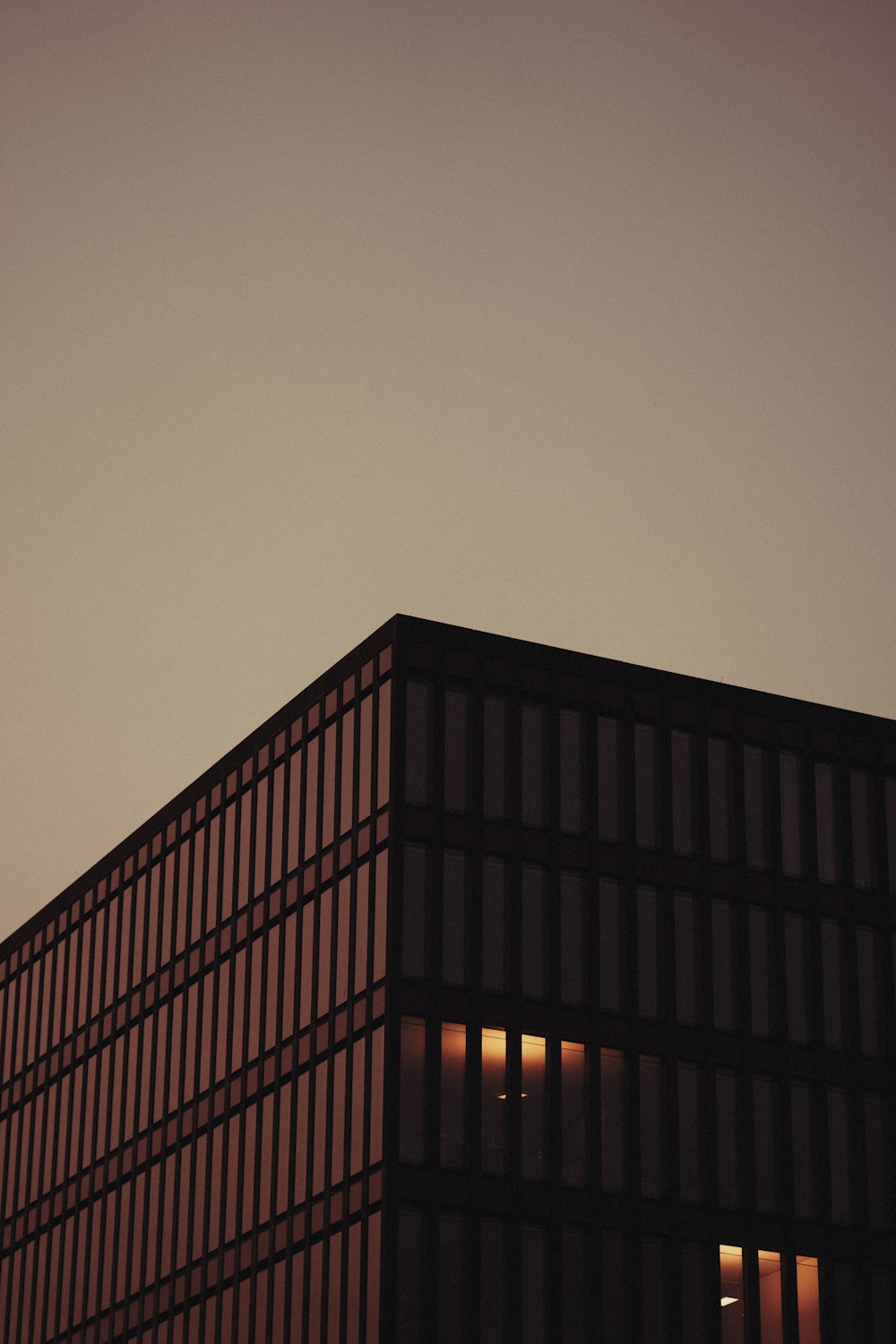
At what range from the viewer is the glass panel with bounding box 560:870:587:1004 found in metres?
71.3

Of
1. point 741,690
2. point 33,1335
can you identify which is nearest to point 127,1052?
point 33,1335

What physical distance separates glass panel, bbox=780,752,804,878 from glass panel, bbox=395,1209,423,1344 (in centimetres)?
1931

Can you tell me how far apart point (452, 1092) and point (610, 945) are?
790 centimetres

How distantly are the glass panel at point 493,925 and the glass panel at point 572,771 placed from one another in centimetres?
321

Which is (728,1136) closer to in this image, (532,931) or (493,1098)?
(493,1098)

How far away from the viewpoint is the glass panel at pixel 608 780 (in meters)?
74.2

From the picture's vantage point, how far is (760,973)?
7512 centimetres

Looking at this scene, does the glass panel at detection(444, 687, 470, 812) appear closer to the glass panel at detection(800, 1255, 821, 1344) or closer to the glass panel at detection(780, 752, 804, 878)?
the glass panel at detection(780, 752, 804, 878)

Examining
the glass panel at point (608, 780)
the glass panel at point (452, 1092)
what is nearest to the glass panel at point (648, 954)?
the glass panel at point (608, 780)

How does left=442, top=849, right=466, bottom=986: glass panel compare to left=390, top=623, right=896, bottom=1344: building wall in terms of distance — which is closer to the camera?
left=390, top=623, right=896, bottom=1344: building wall

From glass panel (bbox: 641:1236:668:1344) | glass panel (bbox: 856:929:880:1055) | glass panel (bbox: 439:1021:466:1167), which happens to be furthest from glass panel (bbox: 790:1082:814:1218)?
glass panel (bbox: 439:1021:466:1167)

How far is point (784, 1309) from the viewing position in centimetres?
7056

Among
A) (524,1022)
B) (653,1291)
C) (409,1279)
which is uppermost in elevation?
(524,1022)

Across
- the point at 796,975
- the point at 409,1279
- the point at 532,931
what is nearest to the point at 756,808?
the point at 796,975
